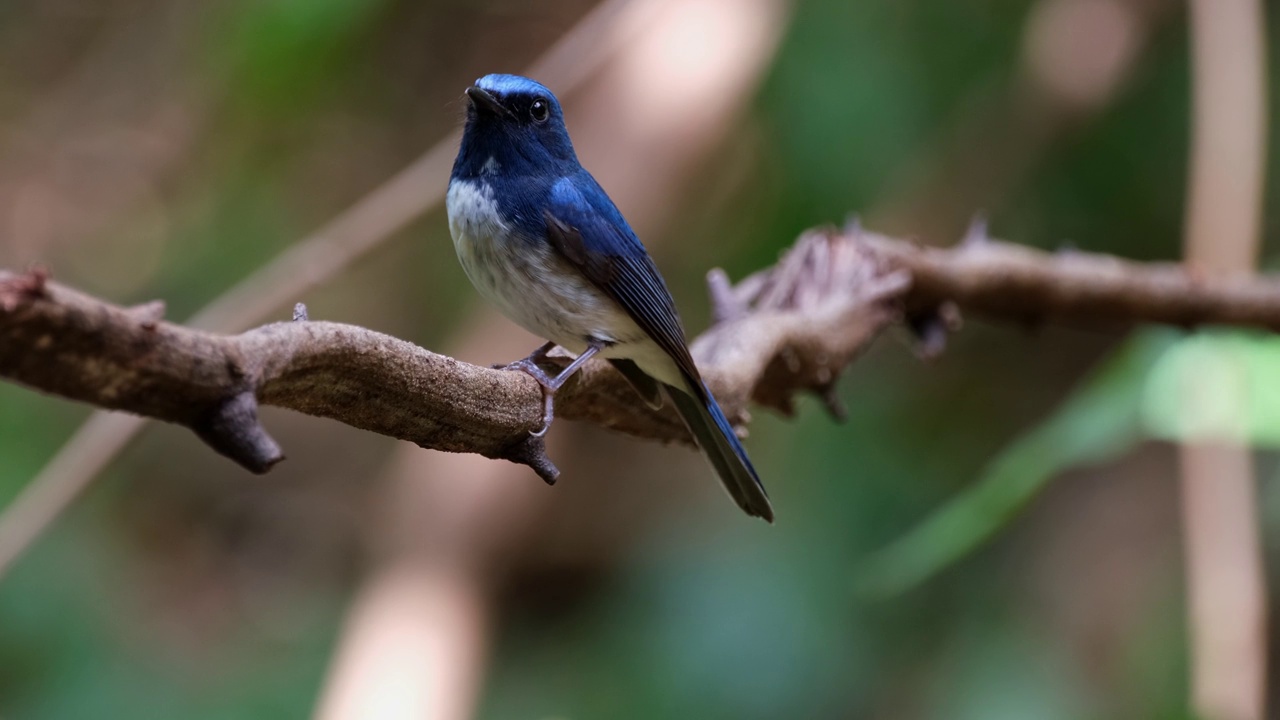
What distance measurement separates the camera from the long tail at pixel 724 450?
2.70 meters

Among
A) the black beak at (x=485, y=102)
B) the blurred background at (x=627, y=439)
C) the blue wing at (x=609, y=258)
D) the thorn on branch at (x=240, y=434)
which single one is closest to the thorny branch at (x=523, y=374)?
the thorn on branch at (x=240, y=434)

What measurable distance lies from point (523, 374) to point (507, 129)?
0.96 m

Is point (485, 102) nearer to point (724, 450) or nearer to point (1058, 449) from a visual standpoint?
point (724, 450)

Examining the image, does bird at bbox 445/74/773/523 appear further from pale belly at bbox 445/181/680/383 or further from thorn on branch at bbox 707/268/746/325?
thorn on branch at bbox 707/268/746/325

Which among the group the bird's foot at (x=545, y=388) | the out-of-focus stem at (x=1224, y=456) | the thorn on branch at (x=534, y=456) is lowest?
the out-of-focus stem at (x=1224, y=456)

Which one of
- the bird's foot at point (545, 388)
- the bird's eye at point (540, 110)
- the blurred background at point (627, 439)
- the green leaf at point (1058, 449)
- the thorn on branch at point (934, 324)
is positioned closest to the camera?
the bird's foot at point (545, 388)

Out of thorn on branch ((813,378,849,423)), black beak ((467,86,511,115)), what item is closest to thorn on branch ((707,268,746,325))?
thorn on branch ((813,378,849,423))

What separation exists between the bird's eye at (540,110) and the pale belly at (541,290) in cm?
32

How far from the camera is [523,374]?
2059 millimetres

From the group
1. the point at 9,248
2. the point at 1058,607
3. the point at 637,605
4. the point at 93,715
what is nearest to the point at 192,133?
the point at 9,248

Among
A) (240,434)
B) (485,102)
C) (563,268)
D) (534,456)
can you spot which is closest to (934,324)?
(563,268)

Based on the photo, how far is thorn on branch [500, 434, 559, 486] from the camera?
Answer: 1.79 meters

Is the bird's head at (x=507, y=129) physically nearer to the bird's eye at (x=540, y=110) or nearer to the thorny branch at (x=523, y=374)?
the bird's eye at (x=540, y=110)

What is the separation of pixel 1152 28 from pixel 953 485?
2625mm
